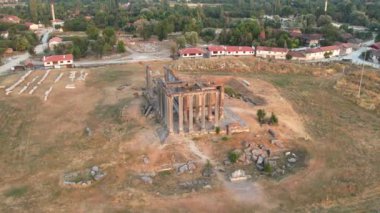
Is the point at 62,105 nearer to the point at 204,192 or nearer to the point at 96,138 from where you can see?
the point at 96,138

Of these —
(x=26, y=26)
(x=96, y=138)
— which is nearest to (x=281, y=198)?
(x=96, y=138)

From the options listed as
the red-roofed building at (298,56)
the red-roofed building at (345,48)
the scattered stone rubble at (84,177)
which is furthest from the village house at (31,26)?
the scattered stone rubble at (84,177)

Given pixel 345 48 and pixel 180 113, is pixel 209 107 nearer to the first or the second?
pixel 180 113

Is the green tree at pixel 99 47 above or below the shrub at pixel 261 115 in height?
above

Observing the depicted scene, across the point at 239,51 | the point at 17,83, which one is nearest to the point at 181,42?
the point at 239,51

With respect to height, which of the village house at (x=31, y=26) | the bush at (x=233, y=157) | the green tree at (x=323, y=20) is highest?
the green tree at (x=323, y=20)

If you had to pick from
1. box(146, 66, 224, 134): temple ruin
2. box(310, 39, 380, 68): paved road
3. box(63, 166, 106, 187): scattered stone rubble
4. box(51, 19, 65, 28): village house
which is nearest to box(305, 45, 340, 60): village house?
box(310, 39, 380, 68): paved road

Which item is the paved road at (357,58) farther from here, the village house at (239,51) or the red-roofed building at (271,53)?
the village house at (239,51)
